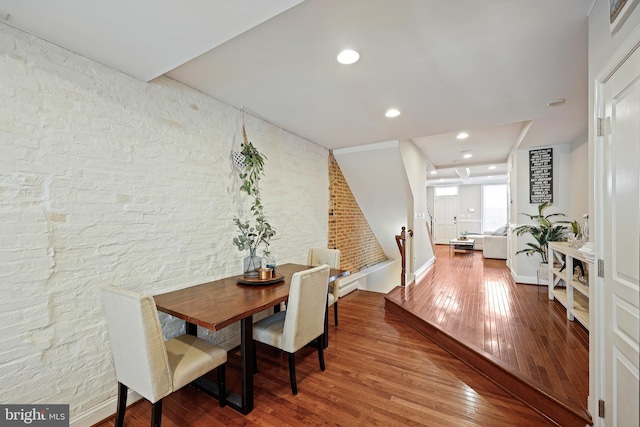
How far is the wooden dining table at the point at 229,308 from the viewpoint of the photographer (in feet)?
5.38

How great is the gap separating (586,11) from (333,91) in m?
1.63

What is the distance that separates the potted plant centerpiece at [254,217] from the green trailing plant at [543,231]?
4236 millimetres

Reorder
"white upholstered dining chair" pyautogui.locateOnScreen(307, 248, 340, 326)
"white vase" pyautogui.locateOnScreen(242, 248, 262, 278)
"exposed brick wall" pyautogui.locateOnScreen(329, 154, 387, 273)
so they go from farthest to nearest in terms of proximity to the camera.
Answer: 1. "exposed brick wall" pyautogui.locateOnScreen(329, 154, 387, 273)
2. "white upholstered dining chair" pyautogui.locateOnScreen(307, 248, 340, 326)
3. "white vase" pyautogui.locateOnScreen(242, 248, 262, 278)

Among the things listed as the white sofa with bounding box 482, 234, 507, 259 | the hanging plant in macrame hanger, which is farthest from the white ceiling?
the white sofa with bounding box 482, 234, 507, 259

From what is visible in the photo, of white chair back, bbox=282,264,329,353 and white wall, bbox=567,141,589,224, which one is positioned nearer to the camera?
white chair back, bbox=282,264,329,353

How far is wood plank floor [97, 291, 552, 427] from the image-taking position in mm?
1755

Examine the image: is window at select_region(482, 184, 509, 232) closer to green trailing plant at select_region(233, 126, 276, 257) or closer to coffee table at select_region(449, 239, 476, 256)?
coffee table at select_region(449, 239, 476, 256)

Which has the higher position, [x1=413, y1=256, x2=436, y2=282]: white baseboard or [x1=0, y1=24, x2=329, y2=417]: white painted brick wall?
[x1=0, y1=24, x2=329, y2=417]: white painted brick wall

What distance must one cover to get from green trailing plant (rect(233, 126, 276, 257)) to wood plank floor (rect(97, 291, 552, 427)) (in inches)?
44.0

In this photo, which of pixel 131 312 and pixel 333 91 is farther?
pixel 333 91

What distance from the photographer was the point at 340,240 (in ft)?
15.0

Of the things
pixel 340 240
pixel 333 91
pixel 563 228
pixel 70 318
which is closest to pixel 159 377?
pixel 70 318

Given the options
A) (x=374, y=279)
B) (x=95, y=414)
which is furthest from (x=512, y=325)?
(x=95, y=414)

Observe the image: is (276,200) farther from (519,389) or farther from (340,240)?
(519,389)
